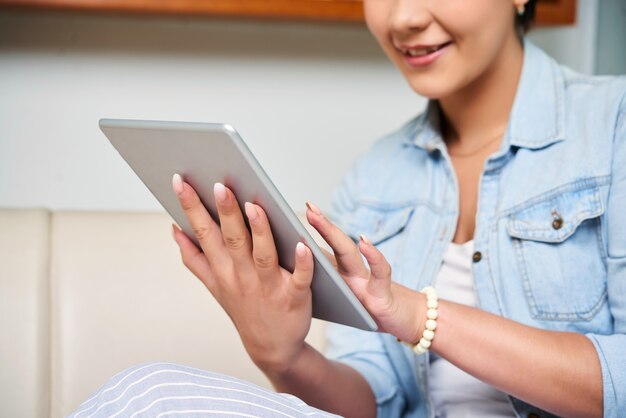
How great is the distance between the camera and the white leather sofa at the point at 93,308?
1312 millimetres

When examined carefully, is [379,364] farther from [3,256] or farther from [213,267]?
[3,256]

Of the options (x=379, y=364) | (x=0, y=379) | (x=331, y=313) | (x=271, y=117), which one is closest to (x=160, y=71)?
(x=271, y=117)

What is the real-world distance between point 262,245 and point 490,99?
501mm

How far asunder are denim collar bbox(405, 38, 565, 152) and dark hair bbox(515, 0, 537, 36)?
0.12 ft

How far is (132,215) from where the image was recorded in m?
1.40

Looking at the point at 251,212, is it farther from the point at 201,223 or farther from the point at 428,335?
the point at 428,335

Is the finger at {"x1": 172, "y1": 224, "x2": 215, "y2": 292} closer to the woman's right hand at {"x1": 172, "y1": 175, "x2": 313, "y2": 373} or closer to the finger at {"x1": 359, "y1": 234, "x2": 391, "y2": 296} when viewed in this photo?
the woman's right hand at {"x1": 172, "y1": 175, "x2": 313, "y2": 373}

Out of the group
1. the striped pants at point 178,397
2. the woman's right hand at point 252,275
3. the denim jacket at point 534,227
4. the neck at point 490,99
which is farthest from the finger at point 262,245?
the neck at point 490,99

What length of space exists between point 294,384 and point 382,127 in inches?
31.2

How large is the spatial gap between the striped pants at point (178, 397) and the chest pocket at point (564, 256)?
39 cm

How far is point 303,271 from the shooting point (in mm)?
779

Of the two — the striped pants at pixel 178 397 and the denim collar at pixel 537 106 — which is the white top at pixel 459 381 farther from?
the striped pants at pixel 178 397

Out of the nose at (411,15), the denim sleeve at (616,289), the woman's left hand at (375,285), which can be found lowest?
the denim sleeve at (616,289)

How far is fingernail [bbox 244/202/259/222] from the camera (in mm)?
747
